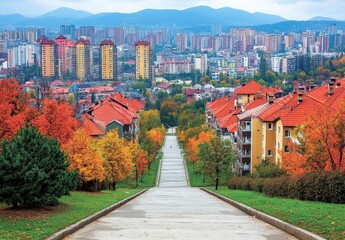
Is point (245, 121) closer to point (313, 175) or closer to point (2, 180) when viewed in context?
point (313, 175)

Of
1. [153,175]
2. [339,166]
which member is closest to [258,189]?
[339,166]

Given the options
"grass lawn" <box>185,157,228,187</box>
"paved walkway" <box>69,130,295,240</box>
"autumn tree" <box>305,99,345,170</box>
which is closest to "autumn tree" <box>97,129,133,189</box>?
"autumn tree" <box>305,99,345,170</box>

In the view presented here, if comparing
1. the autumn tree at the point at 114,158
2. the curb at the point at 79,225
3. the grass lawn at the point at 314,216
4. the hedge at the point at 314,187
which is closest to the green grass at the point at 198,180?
the autumn tree at the point at 114,158

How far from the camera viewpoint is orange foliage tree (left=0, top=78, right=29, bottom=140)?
1352 inches

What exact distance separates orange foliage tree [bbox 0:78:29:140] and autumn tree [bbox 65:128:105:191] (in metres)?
4.05

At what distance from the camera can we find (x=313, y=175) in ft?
69.0

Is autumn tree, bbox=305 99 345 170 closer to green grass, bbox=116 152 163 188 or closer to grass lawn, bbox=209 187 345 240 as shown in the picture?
grass lawn, bbox=209 187 345 240

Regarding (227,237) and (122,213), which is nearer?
(227,237)

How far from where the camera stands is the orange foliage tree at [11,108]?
34.3 meters

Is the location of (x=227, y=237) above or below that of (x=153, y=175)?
above

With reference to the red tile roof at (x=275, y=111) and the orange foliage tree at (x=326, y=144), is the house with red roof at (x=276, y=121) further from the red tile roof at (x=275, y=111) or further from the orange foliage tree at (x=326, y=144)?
the orange foliage tree at (x=326, y=144)

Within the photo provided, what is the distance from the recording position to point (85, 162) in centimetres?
3091

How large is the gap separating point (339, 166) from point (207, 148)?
Result: 75.6 ft

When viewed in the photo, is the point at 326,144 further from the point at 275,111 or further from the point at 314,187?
the point at 275,111
